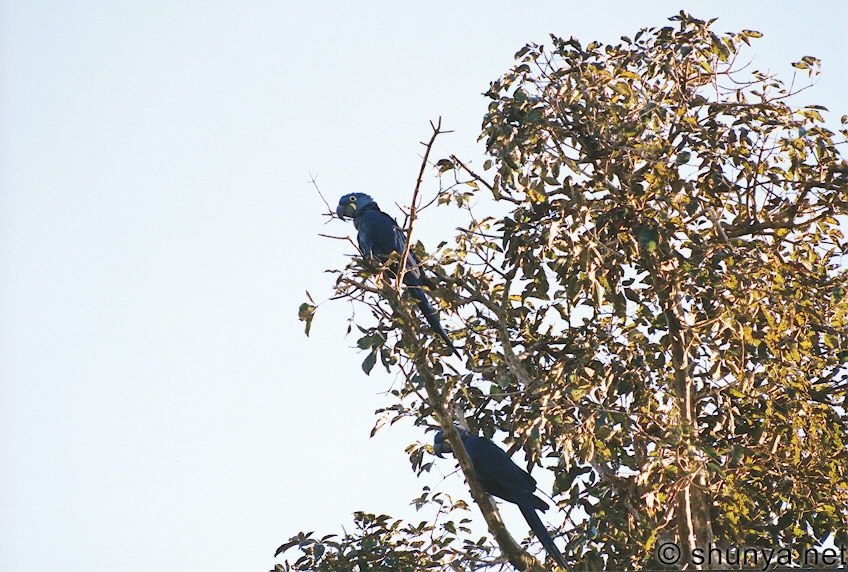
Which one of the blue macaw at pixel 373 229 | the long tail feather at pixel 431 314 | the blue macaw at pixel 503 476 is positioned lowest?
the blue macaw at pixel 503 476

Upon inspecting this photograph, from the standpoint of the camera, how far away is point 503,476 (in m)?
5.50

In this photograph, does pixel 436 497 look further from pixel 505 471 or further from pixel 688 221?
pixel 688 221

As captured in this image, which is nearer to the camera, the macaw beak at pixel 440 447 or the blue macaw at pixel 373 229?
the macaw beak at pixel 440 447

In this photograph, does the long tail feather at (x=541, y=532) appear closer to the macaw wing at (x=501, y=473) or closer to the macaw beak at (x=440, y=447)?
the macaw wing at (x=501, y=473)

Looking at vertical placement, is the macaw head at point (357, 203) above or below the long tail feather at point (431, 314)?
above

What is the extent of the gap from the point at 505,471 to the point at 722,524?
1159mm

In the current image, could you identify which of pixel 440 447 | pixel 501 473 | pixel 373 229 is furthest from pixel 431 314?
pixel 373 229

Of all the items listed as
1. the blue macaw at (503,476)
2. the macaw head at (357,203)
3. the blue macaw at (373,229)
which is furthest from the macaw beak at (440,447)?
the macaw head at (357,203)

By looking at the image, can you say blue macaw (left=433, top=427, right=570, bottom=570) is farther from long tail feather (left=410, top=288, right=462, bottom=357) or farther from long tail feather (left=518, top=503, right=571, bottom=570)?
long tail feather (left=410, top=288, right=462, bottom=357)

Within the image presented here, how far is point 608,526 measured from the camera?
16.0 ft

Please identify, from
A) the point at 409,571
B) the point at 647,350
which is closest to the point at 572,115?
the point at 647,350

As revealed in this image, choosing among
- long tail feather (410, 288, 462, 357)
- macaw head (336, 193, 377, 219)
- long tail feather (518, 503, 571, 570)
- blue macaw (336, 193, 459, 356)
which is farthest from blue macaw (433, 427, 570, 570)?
macaw head (336, 193, 377, 219)

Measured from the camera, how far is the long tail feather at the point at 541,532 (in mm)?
5104

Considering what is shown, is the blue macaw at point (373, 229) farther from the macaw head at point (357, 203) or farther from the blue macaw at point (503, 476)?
the blue macaw at point (503, 476)
